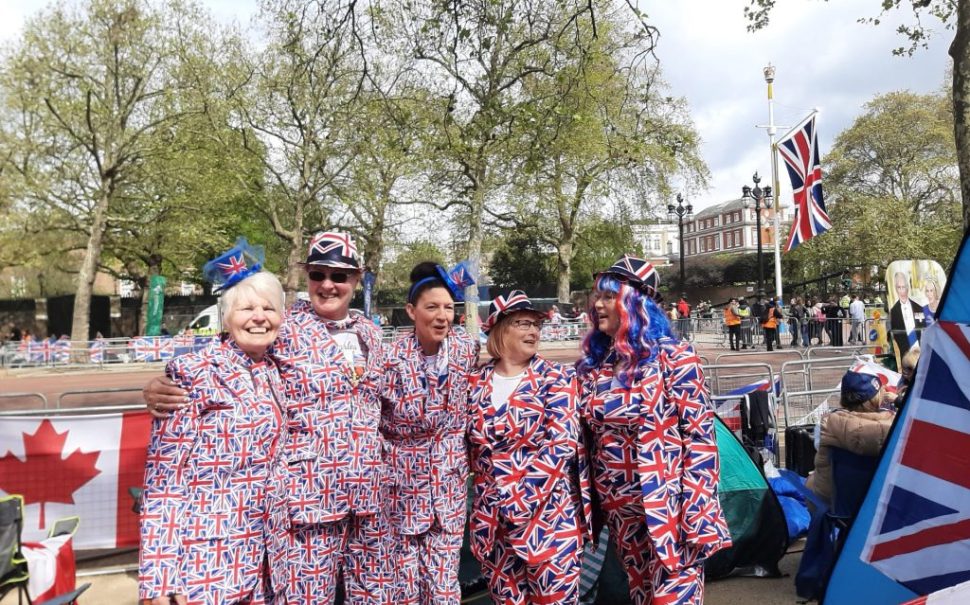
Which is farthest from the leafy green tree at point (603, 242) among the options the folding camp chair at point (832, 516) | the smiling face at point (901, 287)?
the folding camp chair at point (832, 516)

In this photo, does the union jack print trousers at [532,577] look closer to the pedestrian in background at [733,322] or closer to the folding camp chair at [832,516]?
the folding camp chair at [832,516]

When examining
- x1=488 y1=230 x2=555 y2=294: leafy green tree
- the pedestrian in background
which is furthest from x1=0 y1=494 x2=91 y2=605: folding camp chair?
x1=488 y1=230 x2=555 y2=294: leafy green tree

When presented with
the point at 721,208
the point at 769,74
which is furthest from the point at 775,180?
the point at 721,208

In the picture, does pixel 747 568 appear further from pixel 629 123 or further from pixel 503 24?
pixel 503 24

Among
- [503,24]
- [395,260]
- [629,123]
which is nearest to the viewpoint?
[503,24]

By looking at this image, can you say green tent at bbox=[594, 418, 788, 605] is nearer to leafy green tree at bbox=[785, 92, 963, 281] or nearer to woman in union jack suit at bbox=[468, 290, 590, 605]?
woman in union jack suit at bbox=[468, 290, 590, 605]

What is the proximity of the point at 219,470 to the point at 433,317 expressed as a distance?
108 cm

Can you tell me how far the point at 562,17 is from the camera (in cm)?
553

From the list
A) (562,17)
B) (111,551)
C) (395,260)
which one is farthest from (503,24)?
(395,260)

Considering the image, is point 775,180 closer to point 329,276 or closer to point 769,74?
point 769,74

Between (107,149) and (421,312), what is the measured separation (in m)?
27.4

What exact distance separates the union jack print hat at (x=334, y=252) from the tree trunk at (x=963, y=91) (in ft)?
23.6

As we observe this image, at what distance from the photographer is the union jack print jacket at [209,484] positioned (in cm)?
227

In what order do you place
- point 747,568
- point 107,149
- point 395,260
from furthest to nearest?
1. point 395,260
2. point 107,149
3. point 747,568
